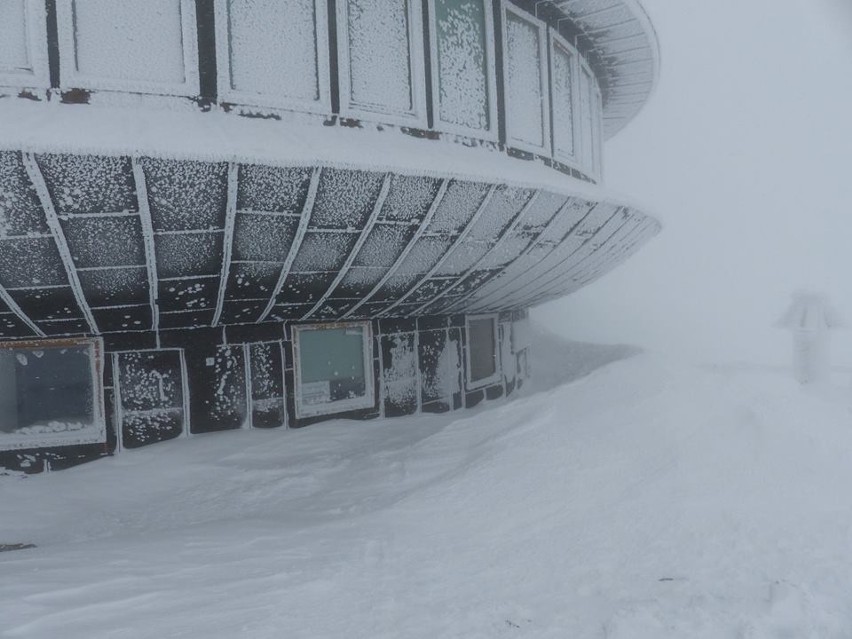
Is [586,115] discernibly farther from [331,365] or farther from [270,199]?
[270,199]

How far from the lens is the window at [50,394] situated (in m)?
5.45

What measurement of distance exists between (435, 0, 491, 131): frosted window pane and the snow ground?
2.69m

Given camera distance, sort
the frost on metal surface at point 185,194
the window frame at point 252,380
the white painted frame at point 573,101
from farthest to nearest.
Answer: the white painted frame at point 573,101 < the window frame at point 252,380 < the frost on metal surface at point 185,194

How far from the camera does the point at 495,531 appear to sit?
131 inches

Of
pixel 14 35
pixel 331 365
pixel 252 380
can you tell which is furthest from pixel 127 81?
pixel 331 365

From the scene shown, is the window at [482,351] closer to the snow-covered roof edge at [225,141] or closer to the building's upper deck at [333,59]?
the building's upper deck at [333,59]

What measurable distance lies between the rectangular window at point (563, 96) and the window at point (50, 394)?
17.3 feet

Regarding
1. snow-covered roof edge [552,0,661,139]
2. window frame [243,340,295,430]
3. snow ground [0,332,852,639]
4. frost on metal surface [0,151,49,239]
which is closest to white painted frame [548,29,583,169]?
snow-covered roof edge [552,0,661,139]

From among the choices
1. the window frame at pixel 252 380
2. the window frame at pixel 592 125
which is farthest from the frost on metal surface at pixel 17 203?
the window frame at pixel 592 125

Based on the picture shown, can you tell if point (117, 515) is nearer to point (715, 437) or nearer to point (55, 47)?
point (55, 47)

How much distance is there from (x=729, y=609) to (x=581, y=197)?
12.4 ft

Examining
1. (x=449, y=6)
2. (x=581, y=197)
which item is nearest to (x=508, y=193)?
(x=581, y=197)

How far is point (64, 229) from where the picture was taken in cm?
360

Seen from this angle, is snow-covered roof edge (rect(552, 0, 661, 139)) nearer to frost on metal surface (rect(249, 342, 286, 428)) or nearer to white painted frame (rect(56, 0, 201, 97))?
white painted frame (rect(56, 0, 201, 97))
